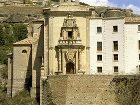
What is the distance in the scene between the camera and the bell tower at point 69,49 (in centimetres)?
7131

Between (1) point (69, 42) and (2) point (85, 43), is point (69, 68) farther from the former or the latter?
(2) point (85, 43)

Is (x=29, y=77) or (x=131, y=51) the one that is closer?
(x=131, y=51)

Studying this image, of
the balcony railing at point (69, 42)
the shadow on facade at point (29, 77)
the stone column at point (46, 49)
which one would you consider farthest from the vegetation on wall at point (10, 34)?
the balcony railing at point (69, 42)

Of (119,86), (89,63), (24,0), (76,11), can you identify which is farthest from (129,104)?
(24,0)

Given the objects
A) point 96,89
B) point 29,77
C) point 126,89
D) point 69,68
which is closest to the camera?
point 126,89

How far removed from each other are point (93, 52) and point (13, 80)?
1104cm

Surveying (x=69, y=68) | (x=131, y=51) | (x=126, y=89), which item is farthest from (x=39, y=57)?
(x=126, y=89)

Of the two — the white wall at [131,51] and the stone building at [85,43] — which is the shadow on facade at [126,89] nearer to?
the stone building at [85,43]

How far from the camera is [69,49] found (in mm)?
71438

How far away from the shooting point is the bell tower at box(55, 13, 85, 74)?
71.3 m

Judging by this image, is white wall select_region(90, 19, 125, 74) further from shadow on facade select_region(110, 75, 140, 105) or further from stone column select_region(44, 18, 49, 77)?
shadow on facade select_region(110, 75, 140, 105)

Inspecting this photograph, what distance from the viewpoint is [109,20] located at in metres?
72.5

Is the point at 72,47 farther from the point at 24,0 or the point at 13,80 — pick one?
the point at 24,0

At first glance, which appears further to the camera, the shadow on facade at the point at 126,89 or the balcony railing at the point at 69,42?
the balcony railing at the point at 69,42
